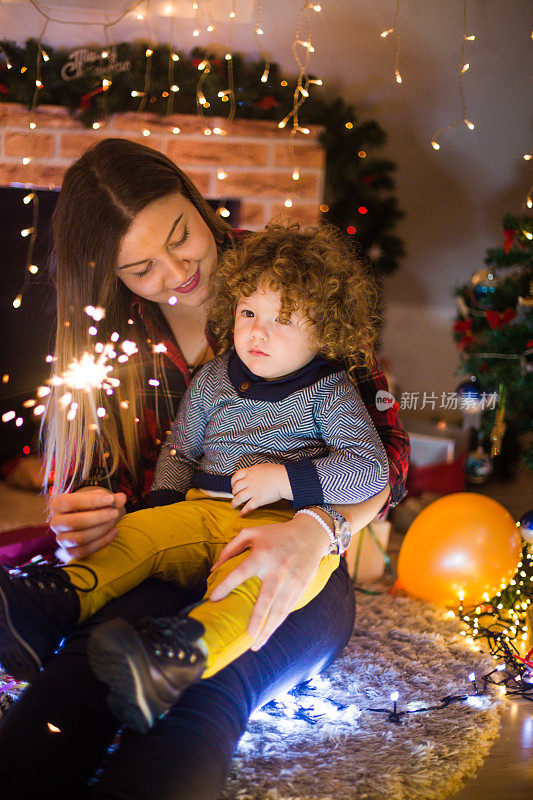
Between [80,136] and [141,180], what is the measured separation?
263 millimetres

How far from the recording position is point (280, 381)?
4.09 ft

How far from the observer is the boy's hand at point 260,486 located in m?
1.10

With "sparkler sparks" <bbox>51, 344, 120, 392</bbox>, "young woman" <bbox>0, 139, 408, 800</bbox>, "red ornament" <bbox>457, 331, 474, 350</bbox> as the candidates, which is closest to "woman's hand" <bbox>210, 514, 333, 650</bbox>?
"young woman" <bbox>0, 139, 408, 800</bbox>

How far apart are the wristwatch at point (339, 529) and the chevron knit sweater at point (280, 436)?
2 centimetres

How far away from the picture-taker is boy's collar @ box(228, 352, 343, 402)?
4.06ft

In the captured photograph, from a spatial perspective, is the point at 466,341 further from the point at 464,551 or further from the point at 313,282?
the point at 313,282

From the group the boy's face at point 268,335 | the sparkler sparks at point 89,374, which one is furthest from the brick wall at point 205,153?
the boy's face at point 268,335

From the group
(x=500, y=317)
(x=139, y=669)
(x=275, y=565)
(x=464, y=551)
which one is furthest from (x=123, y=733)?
(x=500, y=317)

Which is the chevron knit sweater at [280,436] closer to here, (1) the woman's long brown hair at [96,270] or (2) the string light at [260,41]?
(1) the woman's long brown hair at [96,270]

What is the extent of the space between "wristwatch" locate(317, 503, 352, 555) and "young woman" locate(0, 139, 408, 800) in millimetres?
22

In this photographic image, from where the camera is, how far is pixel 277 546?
38.2 inches

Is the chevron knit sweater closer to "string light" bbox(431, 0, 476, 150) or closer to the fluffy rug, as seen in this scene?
the fluffy rug

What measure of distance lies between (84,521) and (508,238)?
1258mm

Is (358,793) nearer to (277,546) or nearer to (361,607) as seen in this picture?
(277,546)
